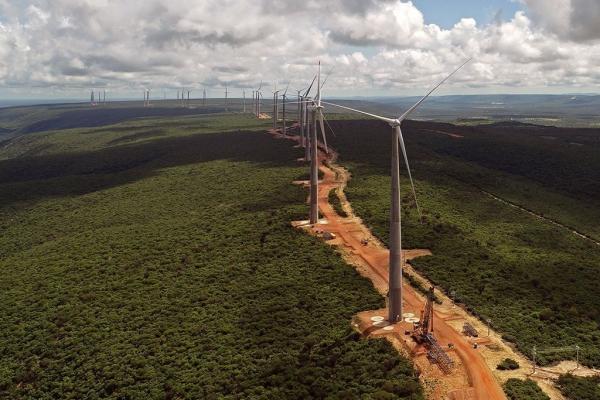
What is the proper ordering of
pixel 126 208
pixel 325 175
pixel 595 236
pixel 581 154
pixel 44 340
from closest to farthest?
pixel 44 340 → pixel 595 236 → pixel 126 208 → pixel 325 175 → pixel 581 154

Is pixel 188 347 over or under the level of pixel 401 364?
under

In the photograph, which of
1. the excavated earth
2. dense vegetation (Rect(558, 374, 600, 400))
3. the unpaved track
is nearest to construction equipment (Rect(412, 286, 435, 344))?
the excavated earth

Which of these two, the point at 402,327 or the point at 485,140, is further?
the point at 485,140

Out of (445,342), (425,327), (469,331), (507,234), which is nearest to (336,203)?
(507,234)

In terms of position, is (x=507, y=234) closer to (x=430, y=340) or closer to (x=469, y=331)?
(x=469, y=331)

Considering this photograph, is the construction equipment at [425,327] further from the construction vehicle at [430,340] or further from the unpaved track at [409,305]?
the unpaved track at [409,305]

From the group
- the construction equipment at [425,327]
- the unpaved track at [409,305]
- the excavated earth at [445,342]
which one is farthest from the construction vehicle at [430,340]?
the unpaved track at [409,305]

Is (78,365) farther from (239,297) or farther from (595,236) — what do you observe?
(595,236)

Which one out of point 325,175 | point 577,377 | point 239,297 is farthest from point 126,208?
point 577,377
